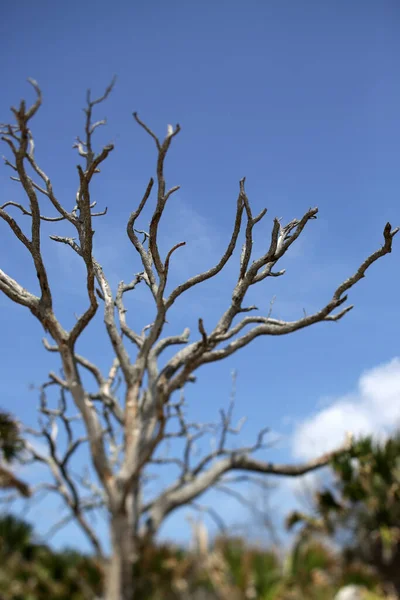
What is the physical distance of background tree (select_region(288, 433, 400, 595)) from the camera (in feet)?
25.9

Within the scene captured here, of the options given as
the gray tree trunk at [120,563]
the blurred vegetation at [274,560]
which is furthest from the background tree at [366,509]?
the gray tree trunk at [120,563]

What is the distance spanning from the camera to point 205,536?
737 cm

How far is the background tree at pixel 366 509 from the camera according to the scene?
310 inches

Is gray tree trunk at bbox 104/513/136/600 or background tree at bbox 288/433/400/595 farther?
background tree at bbox 288/433/400/595

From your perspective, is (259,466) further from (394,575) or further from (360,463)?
(394,575)

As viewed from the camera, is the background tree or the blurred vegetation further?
the background tree

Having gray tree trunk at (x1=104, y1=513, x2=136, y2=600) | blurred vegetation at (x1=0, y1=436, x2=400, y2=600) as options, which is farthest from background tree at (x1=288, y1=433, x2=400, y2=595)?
gray tree trunk at (x1=104, y1=513, x2=136, y2=600)

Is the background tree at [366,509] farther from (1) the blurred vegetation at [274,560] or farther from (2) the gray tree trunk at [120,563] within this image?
(2) the gray tree trunk at [120,563]

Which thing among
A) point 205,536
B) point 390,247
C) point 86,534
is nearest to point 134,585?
point 205,536

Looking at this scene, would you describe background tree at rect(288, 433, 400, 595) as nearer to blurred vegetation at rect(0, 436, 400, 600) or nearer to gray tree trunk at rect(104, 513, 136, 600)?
blurred vegetation at rect(0, 436, 400, 600)

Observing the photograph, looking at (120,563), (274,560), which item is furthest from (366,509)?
(120,563)

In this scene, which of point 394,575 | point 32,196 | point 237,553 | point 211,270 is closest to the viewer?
point 237,553

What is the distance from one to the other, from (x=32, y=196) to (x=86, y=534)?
21.0 ft

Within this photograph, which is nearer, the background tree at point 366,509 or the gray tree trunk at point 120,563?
the gray tree trunk at point 120,563
